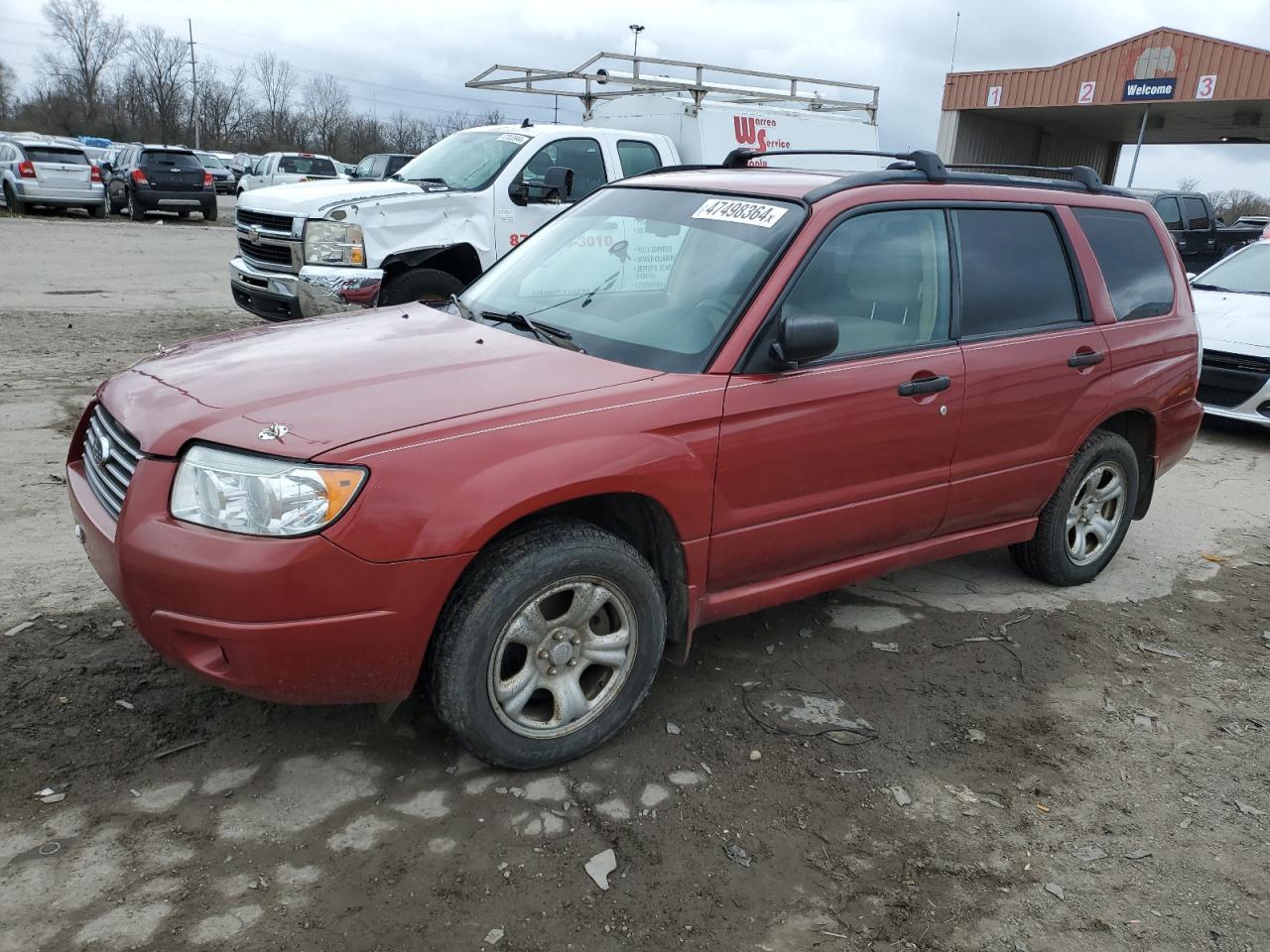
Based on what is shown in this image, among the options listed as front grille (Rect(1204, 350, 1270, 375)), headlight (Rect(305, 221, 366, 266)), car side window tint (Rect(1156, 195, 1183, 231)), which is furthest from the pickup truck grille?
Answer: car side window tint (Rect(1156, 195, 1183, 231))

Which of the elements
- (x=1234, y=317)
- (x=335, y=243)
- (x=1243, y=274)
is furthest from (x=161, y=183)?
(x=1234, y=317)

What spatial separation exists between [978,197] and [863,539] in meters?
1.51

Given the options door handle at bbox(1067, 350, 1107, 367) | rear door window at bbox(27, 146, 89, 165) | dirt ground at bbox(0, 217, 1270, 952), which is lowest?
dirt ground at bbox(0, 217, 1270, 952)

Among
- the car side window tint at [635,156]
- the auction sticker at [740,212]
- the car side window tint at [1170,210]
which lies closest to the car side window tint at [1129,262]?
the auction sticker at [740,212]

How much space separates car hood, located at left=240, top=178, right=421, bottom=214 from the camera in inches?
324

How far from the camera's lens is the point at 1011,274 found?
13.5ft

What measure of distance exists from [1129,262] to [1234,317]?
4.48 metres

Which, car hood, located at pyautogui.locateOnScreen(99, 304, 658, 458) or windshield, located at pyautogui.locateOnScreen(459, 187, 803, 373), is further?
windshield, located at pyautogui.locateOnScreen(459, 187, 803, 373)

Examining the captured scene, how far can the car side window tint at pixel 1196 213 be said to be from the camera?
15062 millimetres

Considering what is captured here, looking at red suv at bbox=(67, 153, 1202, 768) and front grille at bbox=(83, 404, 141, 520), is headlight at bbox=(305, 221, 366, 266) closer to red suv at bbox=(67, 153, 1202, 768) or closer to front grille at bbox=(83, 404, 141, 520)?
red suv at bbox=(67, 153, 1202, 768)

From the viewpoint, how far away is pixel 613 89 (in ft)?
40.1

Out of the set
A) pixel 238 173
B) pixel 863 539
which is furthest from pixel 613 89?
pixel 238 173

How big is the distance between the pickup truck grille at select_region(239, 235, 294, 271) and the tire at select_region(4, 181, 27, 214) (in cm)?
1749

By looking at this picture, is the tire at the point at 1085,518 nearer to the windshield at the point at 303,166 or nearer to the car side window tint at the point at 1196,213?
the car side window tint at the point at 1196,213
